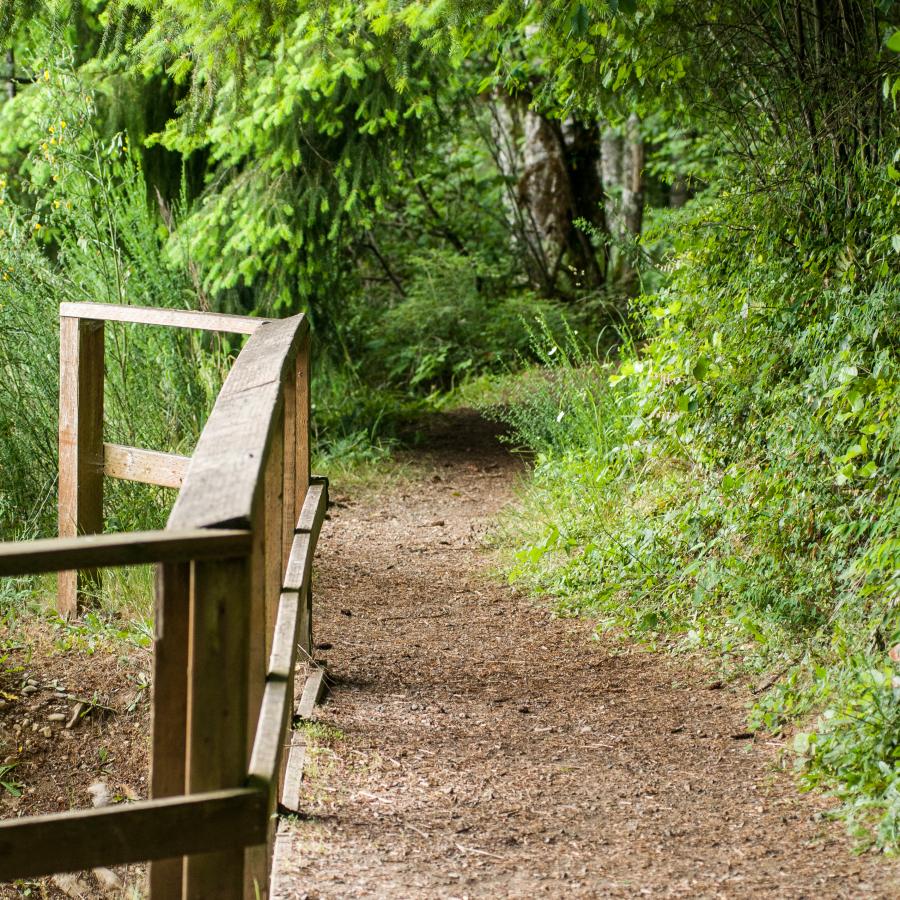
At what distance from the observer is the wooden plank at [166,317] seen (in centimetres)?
429

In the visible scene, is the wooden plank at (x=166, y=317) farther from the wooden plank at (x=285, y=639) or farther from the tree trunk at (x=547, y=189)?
the tree trunk at (x=547, y=189)

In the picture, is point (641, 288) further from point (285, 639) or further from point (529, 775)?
point (285, 639)

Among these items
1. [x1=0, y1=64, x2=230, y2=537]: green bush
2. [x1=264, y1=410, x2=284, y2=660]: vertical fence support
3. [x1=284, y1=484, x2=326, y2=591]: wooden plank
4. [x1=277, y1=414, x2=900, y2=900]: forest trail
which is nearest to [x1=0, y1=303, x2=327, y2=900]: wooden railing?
[x1=264, y1=410, x2=284, y2=660]: vertical fence support

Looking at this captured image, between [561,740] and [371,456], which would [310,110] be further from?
[561,740]

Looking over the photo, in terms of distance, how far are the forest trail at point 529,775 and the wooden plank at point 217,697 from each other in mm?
817

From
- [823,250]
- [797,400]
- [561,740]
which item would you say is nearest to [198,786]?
[561,740]

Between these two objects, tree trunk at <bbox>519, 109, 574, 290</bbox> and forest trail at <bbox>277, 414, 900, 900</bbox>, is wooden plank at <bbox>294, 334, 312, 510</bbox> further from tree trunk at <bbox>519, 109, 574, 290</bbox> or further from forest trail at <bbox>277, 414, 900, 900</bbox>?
tree trunk at <bbox>519, 109, 574, 290</bbox>

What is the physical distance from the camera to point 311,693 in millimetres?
4285

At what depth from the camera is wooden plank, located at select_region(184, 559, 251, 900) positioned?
A: 1979mm

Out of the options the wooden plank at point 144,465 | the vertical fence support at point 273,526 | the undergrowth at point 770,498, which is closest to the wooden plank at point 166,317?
the wooden plank at point 144,465

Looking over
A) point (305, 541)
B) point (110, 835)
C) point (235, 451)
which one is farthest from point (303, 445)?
point (110, 835)

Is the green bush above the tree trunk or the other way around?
the other way around

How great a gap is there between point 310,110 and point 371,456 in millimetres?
2705

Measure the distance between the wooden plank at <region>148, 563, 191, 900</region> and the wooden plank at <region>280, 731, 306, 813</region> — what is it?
3.53 feet
